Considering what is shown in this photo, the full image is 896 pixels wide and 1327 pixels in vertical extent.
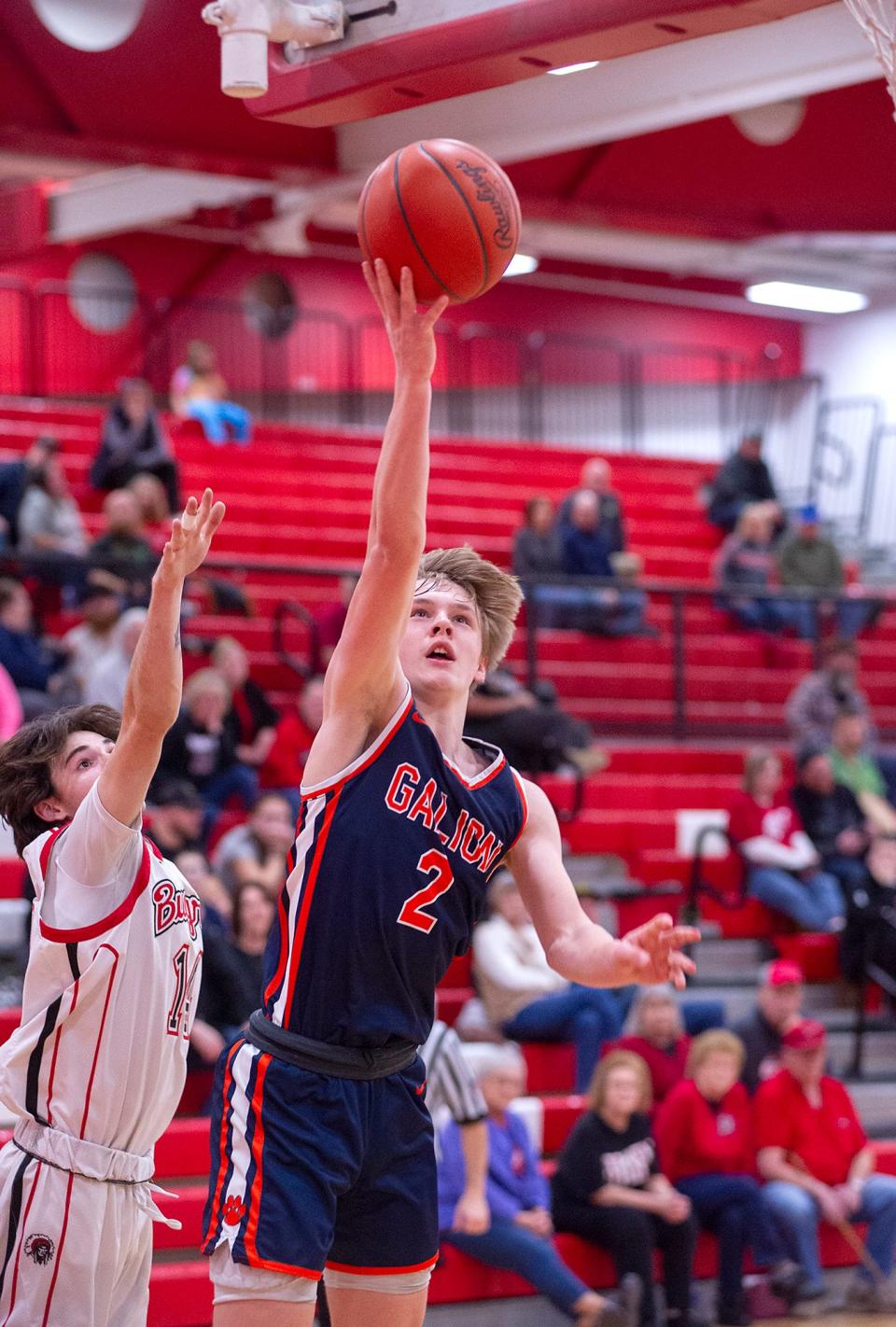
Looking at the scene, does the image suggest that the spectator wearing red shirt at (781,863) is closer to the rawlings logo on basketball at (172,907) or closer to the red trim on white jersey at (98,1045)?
the rawlings logo on basketball at (172,907)

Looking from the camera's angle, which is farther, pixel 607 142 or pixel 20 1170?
pixel 607 142

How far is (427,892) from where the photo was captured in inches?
127

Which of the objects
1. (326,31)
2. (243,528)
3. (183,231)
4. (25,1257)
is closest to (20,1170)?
(25,1257)

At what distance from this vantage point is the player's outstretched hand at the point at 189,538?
320 cm

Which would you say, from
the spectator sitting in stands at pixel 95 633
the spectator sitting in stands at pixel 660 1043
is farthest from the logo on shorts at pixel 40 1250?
the spectator sitting in stands at pixel 95 633

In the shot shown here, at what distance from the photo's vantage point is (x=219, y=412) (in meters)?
15.0

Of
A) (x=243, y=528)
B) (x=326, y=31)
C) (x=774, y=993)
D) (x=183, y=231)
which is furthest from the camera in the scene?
(x=183, y=231)

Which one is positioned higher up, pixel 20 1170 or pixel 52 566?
pixel 52 566

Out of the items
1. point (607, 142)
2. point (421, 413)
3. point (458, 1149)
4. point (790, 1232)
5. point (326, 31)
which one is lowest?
point (790, 1232)

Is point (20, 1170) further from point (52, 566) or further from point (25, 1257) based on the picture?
point (52, 566)

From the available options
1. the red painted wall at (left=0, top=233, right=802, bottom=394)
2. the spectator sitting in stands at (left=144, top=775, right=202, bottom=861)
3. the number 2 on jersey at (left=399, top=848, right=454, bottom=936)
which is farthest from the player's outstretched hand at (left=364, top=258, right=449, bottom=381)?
the red painted wall at (left=0, top=233, right=802, bottom=394)

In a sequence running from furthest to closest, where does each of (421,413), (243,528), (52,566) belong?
(243,528)
(52,566)
(421,413)

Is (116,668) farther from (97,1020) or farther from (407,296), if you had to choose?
(407,296)

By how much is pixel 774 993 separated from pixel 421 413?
207 inches
